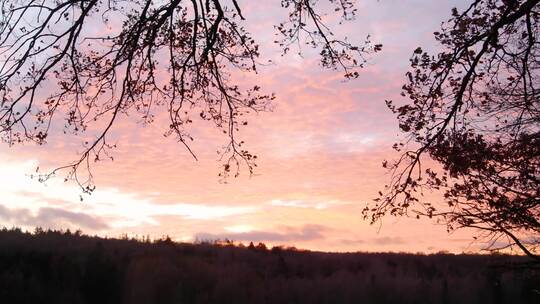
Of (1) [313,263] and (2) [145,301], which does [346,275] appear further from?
(2) [145,301]

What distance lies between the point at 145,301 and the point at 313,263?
969 cm

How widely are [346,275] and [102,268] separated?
25.6 ft

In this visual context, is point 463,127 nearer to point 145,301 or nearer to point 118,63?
point 118,63

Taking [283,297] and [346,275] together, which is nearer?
Result: [283,297]

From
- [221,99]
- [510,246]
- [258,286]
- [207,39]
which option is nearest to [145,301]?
[258,286]

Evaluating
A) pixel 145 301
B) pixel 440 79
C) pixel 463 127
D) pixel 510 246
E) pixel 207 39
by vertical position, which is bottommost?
pixel 145 301

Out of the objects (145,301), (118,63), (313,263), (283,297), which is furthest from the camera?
(313,263)

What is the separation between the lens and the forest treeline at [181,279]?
1407cm

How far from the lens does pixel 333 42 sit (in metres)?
9.09

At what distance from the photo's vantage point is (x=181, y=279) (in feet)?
51.1

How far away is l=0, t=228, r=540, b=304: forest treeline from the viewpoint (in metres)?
14.1

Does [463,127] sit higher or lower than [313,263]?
higher

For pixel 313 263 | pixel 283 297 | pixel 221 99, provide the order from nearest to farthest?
pixel 221 99 < pixel 283 297 < pixel 313 263

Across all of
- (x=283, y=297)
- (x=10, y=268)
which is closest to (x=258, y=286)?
(x=283, y=297)
